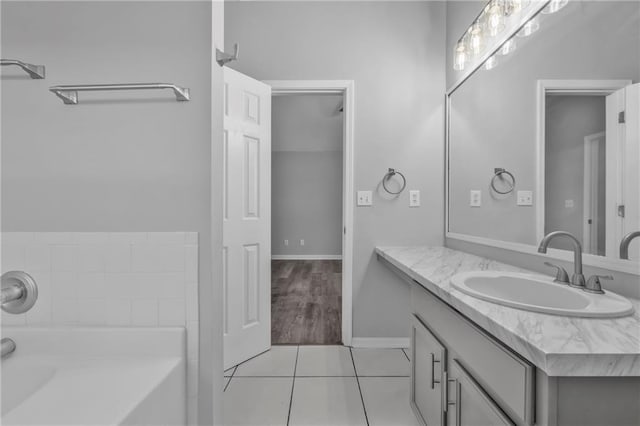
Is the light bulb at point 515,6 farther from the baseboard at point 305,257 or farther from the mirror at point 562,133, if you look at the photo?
the baseboard at point 305,257

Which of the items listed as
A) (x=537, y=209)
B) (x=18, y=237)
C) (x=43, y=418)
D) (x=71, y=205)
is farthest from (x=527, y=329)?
(x=18, y=237)

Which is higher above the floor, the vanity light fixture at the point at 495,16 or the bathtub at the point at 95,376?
the vanity light fixture at the point at 495,16

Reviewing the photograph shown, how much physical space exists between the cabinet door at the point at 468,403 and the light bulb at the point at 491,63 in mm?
1600

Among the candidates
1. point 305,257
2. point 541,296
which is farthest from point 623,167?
point 305,257

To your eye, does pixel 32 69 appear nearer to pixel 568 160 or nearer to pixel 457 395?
pixel 457 395

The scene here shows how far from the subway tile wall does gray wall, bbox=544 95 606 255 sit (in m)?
1.39

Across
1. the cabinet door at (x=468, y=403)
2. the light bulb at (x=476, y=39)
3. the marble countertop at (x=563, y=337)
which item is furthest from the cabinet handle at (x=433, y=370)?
the light bulb at (x=476, y=39)

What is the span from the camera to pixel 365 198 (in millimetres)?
2312

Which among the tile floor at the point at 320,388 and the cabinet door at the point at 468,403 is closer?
the cabinet door at the point at 468,403

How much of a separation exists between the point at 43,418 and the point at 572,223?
1.72m

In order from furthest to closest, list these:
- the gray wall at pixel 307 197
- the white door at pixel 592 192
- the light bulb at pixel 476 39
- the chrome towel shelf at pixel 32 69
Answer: the gray wall at pixel 307 197
the light bulb at pixel 476 39
the white door at pixel 592 192
the chrome towel shelf at pixel 32 69

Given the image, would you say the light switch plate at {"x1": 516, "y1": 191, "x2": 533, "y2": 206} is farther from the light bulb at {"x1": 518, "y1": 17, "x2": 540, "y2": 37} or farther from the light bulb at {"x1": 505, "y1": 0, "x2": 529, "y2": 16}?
the light bulb at {"x1": 505, "y1": 0, "x2": 529, "y2": 16}

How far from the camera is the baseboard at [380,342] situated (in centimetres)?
232

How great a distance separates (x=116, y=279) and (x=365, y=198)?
1.69 m
